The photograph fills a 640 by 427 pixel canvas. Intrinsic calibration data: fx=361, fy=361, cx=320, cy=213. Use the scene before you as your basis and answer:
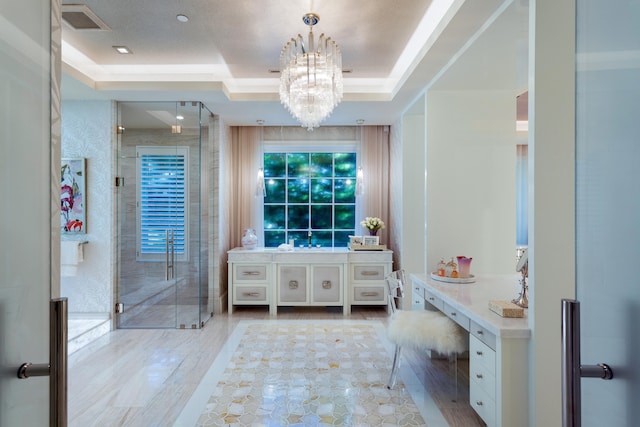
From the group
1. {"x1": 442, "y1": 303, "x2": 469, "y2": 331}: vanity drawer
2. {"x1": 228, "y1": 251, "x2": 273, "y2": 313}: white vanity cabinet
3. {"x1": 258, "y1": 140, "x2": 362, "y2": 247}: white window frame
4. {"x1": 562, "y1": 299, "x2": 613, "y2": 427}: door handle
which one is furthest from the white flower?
{"x1": 562, "y1": 299, "x2": 613, "y2": 427}: door handle

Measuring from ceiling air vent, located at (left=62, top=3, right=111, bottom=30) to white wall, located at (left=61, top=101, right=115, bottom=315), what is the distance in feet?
4.35

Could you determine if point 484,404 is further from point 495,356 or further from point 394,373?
point 394,373

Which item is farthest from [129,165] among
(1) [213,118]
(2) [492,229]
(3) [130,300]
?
(2) [492,229]

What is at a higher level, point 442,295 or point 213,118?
point 213,118

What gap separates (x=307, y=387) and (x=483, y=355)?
1.32 metres

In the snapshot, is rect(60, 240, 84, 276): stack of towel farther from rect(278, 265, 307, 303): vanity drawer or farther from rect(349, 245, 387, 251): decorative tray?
rect(349, 245, 387, 251): decorative tray

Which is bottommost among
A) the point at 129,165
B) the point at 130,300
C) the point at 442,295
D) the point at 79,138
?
the point at 130,300

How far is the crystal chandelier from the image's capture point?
2611 millimetres

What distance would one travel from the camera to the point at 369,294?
4930 millimetres

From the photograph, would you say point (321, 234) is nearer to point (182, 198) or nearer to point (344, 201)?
point (344, 201)

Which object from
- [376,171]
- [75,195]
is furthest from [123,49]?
[376,171]

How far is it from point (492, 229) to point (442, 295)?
113cm

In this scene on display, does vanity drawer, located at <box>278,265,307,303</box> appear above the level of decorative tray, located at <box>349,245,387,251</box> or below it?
below

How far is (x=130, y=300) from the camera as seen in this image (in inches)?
167
